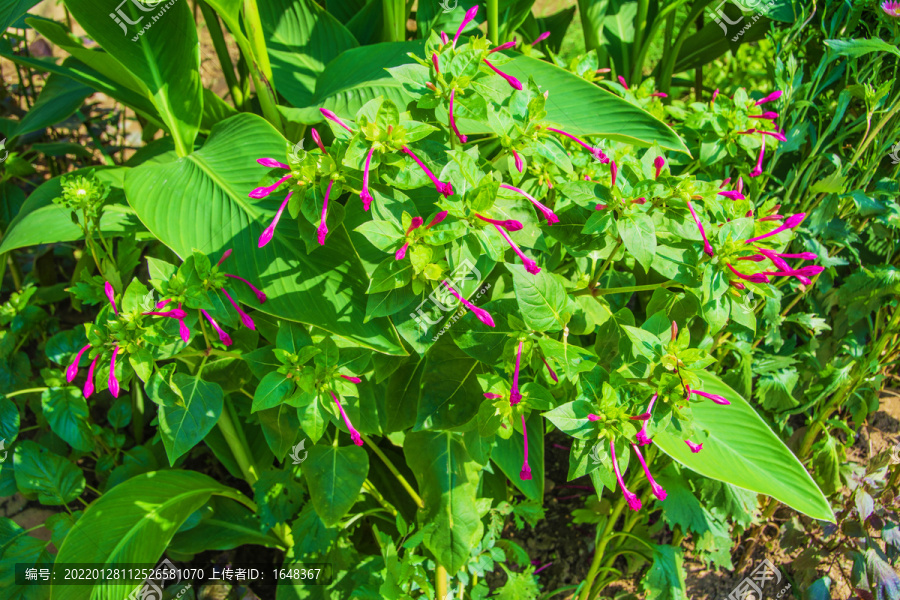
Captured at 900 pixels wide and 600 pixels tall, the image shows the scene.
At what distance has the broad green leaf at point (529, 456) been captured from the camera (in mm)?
1304

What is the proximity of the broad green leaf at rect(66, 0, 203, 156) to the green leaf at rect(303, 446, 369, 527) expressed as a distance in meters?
0.84

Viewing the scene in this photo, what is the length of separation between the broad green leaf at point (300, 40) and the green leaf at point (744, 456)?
1.31 meters

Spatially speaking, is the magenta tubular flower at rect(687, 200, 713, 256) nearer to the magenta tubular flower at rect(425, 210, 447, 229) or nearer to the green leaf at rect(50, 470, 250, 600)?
the magenta tubular flower at rect(425, 210, 447, 229)

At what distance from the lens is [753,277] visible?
3.18ft

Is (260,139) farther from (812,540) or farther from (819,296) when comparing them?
(812,540)

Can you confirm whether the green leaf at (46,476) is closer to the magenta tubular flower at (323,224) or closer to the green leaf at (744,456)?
the magenta tubular flower at (323,224)

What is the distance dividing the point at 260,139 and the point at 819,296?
1483 millimetres

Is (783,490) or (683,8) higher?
(683,8)

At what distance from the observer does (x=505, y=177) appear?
1261mm

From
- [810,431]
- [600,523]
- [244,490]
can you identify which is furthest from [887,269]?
[244,490]

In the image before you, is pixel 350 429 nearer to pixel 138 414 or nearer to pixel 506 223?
pixel 506 223

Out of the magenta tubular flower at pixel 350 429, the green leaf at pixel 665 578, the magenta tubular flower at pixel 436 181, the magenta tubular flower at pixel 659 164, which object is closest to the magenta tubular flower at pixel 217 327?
the magenta tubular flower at pixel 350 429

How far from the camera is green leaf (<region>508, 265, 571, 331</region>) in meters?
0.96

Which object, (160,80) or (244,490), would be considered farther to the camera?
(244,490)
